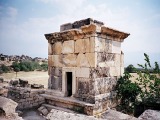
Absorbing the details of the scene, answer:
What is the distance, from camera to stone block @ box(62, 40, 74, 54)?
5874 millimetres

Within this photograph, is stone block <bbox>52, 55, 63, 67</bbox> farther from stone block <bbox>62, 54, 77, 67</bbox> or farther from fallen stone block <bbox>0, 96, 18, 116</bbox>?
fallen stone block <bbox>0, 96, 18, 116</bbox>

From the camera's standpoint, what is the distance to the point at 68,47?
601 cm

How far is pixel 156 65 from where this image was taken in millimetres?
5812

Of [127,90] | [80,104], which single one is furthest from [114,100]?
[80,104]

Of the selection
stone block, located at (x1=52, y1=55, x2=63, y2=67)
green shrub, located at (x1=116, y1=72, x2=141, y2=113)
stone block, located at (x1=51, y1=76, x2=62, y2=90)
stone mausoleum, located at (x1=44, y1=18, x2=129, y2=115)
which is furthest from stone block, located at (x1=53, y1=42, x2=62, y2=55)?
green shrub, located at (x1=116, y1=72, x2=141, y2=113)

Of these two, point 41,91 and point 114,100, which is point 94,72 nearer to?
point 114,100

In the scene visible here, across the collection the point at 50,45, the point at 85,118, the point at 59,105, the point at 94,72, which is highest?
the point at 50,45

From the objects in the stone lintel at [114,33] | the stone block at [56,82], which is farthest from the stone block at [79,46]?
the stone block at [56,82]

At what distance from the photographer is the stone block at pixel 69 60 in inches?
228

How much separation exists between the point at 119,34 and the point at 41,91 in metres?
4.40

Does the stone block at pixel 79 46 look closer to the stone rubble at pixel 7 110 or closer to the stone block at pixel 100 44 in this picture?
the stone block at pixel 100 44

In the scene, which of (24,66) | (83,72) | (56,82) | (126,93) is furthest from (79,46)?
(24,66)

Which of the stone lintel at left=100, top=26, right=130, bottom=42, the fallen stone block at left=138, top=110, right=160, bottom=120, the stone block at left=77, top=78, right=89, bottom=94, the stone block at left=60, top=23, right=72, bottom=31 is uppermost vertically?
the stone block at left=60, top=23, right=72, bottom=31

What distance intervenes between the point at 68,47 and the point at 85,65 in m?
1.08
